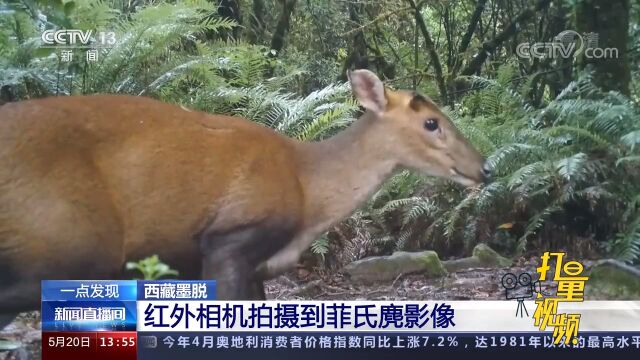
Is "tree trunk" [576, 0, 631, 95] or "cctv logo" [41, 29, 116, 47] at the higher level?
"cctv logo" [41, 29, 116, 47]

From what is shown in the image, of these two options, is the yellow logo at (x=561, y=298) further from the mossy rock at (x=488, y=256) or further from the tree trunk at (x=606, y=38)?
the tree trunk at (x=606, y=38)

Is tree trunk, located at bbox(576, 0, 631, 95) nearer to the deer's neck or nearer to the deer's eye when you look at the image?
the deer's eye

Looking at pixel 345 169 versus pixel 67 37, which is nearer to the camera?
pixel 345 169

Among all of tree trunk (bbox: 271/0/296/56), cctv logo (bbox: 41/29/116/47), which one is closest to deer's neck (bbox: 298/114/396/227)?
tree trunk (bbox: 271/0/296/56)

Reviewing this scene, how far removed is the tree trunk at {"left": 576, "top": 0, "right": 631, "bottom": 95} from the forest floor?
0.63 metres

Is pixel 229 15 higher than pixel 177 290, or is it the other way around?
pixel 229 15

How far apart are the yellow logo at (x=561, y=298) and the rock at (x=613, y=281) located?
0.10 ft

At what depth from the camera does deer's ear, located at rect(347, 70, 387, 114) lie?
256cm

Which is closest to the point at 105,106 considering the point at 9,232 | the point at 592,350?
the point at 9,232

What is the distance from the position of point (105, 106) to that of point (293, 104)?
2.02 feet

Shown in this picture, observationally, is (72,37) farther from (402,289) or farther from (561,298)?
(561,298)

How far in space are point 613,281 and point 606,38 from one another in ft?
2.66

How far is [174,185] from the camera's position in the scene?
7.96ft

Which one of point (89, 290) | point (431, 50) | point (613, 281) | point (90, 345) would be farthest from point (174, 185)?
point (613, 281)
